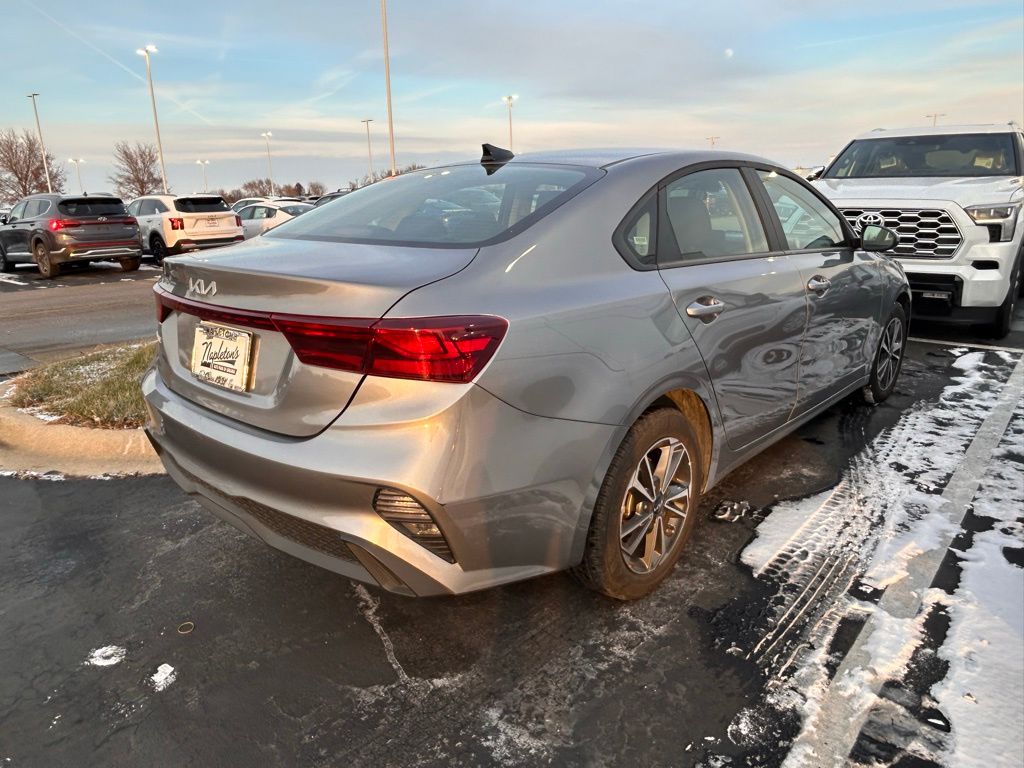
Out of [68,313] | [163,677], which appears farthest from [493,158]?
[68,313]

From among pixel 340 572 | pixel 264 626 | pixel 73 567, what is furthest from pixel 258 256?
pixel 73 567

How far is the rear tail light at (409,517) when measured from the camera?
6.15ft

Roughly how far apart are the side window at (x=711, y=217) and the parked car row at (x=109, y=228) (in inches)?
459

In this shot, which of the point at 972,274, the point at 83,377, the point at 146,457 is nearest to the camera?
the point at 146,457

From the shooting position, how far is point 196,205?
54.5ft

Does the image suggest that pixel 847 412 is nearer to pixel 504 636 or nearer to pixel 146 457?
pixel 504 636

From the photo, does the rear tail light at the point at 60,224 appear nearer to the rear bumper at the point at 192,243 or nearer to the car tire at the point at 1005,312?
the rear bumper at the point at 192,243

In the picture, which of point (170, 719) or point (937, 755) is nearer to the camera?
point (937, 755)

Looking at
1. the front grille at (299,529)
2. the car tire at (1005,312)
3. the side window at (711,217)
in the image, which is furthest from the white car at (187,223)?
the front grille at (299,529)

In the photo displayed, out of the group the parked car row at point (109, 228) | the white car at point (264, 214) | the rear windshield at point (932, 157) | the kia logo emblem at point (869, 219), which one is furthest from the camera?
the white car at point (264, 214)

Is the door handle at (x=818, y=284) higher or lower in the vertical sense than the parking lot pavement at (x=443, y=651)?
higher

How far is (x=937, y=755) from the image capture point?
6.16 ft

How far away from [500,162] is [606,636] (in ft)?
6.61

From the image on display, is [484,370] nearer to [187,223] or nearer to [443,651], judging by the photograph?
[443,651]
